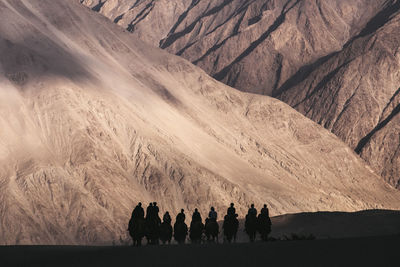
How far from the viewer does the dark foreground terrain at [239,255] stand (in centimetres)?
2052

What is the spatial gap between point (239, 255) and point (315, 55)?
458 feet

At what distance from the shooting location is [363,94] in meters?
134

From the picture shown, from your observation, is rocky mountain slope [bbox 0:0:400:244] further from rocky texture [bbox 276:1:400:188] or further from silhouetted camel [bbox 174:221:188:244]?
silhouetted camel [bbox 174:221:188:244]

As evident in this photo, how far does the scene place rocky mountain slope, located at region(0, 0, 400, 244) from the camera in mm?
75500

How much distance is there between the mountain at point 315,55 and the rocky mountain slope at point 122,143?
1604 centimetres

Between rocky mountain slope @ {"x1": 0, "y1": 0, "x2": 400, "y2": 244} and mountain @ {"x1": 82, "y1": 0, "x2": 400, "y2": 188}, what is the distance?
52.6 ft

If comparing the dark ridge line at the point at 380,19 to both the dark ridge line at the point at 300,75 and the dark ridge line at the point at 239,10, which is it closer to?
the dark ridge line at the point at 300,75

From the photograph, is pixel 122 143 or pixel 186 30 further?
pixel 186 30

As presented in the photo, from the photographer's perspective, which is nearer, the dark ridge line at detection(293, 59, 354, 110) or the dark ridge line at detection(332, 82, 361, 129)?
the dark ridge line at detection(332, 82, 361, 129)

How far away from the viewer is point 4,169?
7712cm

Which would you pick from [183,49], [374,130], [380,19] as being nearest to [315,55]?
[380,19]

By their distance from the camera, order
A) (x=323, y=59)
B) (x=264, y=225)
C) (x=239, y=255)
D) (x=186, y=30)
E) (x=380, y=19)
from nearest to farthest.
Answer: (x=239, y=255)
(x=264, y=225)
(x=323, y=59)
(x=380, y=19)
(x=186, y=30)

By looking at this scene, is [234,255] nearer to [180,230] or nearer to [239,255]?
[239,255]

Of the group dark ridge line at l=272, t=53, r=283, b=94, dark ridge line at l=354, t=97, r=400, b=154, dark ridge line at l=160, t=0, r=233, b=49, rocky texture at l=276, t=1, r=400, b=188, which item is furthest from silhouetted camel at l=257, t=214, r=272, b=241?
dark ridge line at l=160, t=0, r=233, b=49
